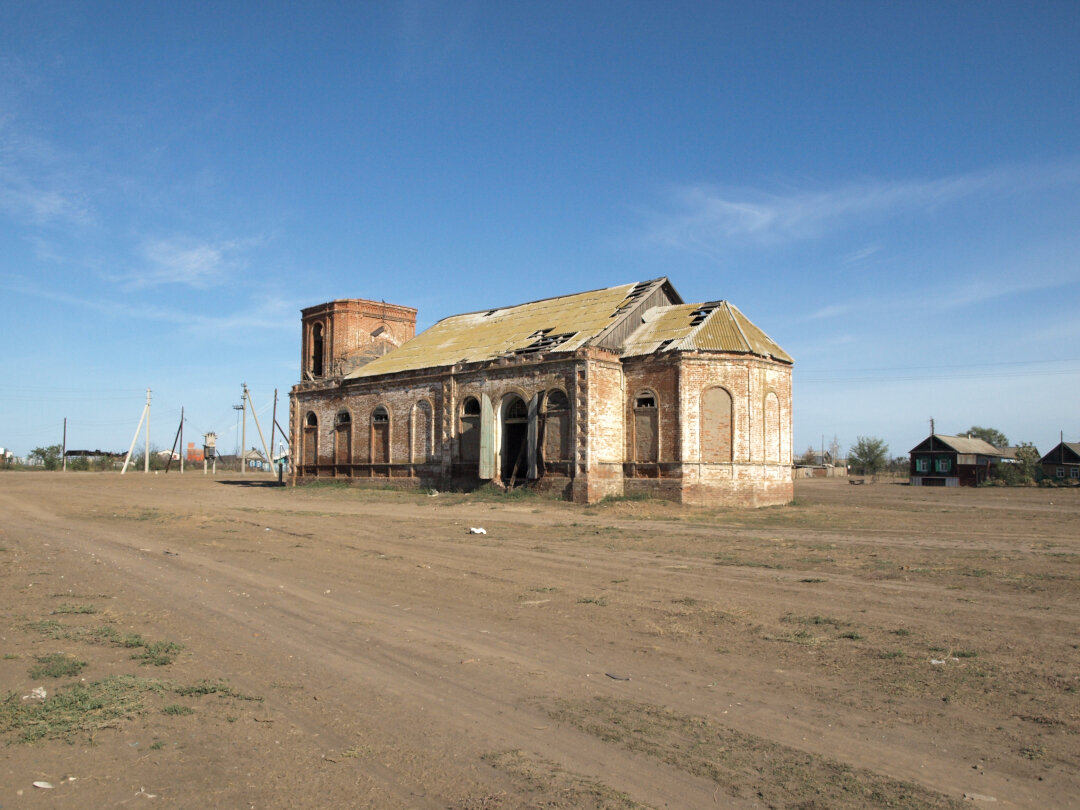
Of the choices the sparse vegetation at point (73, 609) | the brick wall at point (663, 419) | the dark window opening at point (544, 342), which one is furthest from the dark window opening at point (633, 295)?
the sparse vegetation at point (73, 609)

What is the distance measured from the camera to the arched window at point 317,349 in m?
47.3

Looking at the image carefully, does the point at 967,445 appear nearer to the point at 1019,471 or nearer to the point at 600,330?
the point at 1019,471

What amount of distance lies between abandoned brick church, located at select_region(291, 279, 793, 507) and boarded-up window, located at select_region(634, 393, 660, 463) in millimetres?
46

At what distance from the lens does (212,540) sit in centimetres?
1625

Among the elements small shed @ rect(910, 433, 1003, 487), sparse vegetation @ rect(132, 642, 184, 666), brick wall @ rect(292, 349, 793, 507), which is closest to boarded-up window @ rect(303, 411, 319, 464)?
brick wall @ rect(292, 349, 793, 507)

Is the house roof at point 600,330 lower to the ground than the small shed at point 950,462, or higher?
higher

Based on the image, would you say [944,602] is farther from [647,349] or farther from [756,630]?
[647,349]

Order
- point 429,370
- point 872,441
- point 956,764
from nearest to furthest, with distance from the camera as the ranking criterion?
1. point 956,764
2. point 429,370
3. point 872,441

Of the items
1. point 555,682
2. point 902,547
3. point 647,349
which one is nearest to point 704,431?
point 647,349

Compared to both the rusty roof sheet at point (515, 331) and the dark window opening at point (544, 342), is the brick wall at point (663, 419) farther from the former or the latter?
the rusty roof sheet at point (515, 331)

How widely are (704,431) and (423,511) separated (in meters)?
10.5

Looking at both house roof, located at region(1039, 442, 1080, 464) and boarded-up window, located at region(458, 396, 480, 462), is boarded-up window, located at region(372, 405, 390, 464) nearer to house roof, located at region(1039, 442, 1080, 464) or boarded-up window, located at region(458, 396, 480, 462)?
boarded-up window, located at region(458, 396, 480, 462)

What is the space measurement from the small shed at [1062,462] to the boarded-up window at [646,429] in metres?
49.6

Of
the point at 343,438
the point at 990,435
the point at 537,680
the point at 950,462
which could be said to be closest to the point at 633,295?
the point at 343,438
